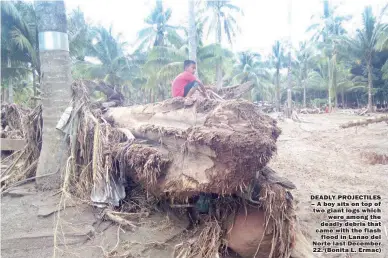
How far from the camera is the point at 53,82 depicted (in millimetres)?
4898

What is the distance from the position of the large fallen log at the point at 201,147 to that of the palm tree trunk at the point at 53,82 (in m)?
1.30

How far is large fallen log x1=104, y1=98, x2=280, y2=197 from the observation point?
316cm

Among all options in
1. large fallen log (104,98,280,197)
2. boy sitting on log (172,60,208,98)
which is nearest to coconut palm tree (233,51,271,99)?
boy sitting on log (172,60,208,98)

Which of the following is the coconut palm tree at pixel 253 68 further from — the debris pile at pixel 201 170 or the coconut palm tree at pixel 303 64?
the debris pile at pixel 201 170

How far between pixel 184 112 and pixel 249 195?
1392mm

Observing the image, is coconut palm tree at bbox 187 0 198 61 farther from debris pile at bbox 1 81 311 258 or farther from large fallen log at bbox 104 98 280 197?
large fallen log at bbox 104 98 280 197

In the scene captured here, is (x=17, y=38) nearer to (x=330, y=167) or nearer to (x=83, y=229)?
(x=83, y=229)

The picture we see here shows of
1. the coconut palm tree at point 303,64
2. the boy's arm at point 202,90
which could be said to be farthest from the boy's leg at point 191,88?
the coconut palm tree at point 303,64

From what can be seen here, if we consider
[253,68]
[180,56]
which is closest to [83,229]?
[180,56]

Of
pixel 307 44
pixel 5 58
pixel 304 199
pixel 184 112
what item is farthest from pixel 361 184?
pixel 307 44

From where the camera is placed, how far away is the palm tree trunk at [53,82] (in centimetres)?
477

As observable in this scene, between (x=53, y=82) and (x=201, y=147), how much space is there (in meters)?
2.94

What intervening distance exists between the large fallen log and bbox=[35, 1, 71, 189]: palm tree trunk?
4.25 ft

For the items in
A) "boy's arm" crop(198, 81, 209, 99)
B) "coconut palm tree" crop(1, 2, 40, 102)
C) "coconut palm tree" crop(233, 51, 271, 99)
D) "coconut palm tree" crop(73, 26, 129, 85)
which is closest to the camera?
"boy's arm" crop(198, 81, 209, 99)
